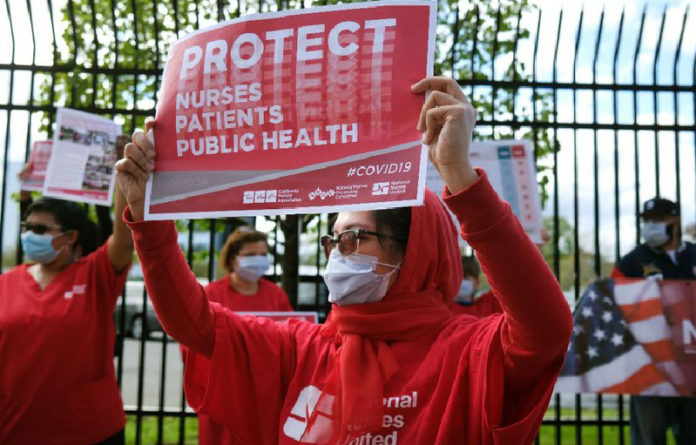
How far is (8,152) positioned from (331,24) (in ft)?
12.2

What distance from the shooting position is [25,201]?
402 cm

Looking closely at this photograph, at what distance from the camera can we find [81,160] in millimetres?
3486

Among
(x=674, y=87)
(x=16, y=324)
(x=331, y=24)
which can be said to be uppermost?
(x=674, y=87)

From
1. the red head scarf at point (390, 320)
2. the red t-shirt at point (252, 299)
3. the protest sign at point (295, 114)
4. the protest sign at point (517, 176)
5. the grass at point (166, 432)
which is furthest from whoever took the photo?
the grass at point (166, 432)

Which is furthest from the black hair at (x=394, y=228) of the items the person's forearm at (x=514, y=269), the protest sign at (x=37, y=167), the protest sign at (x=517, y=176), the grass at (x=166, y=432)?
the grass at (x=166, y=432)

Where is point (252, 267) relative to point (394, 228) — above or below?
below

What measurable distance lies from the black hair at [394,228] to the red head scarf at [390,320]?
2.0 inches

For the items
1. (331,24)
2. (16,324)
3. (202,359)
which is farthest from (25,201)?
(331,24)

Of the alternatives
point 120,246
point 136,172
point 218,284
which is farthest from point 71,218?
point 136,172

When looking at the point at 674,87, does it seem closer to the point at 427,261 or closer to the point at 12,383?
the point at 427,261

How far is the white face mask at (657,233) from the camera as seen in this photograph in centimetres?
422

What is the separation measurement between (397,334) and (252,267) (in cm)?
291

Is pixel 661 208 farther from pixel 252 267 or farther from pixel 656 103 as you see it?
pixel 252 267

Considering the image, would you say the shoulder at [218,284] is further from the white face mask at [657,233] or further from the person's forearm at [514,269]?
the person's forearm at [514,269]
